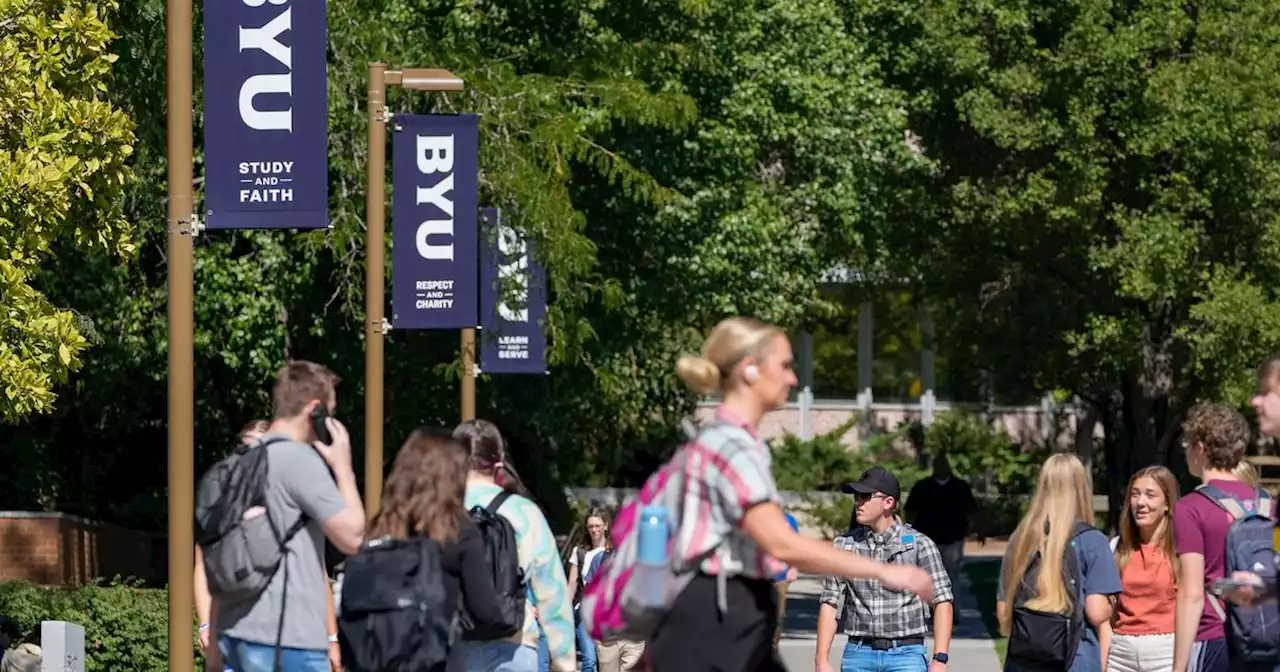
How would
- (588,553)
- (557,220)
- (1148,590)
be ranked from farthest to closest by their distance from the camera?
1. (557,220)
2. (588,553)
3. (1148,590)

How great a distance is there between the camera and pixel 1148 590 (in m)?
10.3

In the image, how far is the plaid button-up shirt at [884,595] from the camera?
1090cm

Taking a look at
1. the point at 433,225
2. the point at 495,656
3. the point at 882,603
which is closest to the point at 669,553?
the point at 495,656

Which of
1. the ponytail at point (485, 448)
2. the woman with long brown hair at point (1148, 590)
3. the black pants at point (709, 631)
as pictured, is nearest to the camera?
the black pants at point (709, 631)

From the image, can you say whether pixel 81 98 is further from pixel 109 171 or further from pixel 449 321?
pixel 449 321

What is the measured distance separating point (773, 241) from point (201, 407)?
7.48 metres

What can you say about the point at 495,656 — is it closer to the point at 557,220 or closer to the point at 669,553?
the point at 669,553

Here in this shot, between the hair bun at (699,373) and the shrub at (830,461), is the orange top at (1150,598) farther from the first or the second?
the shrub at (830,461)

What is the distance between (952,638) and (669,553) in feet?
65.8

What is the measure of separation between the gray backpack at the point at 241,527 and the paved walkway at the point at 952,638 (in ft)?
34.8

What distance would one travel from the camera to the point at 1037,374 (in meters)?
37.1

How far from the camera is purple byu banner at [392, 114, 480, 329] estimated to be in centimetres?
1906

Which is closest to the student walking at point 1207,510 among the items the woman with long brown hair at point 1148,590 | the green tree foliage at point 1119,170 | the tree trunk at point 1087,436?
the woman with long brown hair at point 1148,590

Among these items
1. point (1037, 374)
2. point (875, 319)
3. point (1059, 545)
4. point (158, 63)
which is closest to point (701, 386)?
point (1059, 545)
